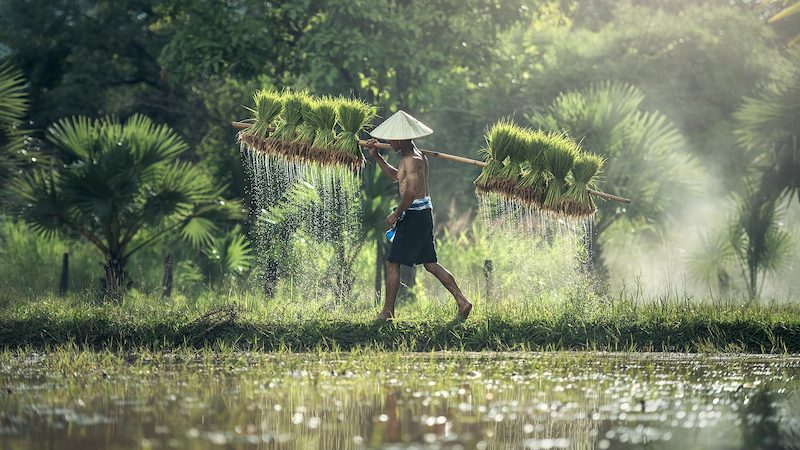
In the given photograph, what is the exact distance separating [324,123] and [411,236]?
1633 mm

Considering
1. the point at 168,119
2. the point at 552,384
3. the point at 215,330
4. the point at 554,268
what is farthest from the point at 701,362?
the point at 168,119

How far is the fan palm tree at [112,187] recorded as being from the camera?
13523 mm

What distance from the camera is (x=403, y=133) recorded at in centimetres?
1013

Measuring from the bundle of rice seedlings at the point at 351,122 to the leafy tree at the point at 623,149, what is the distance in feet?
18.9

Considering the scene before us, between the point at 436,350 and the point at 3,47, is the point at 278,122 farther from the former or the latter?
the point at 3,47

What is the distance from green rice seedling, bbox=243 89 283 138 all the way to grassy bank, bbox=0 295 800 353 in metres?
1.94

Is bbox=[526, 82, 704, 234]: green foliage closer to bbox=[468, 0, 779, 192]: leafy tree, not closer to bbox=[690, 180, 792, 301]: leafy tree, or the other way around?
bbox=[690, 180, 792, 301]: leafy tree

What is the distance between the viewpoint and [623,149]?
53.0ft

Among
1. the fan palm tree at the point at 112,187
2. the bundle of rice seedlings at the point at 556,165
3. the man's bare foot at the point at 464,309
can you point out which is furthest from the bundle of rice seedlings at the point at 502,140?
the fan palm tree at the point at 112,187

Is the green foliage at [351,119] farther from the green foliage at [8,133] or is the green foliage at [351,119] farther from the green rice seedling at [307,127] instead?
the green foliage at [8,133]

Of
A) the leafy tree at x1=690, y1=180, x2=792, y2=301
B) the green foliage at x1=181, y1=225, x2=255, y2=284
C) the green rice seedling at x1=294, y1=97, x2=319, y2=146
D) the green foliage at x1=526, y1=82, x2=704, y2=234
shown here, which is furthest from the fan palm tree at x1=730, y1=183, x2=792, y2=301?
the green rice seedling at x1=294, y1=97, x2=319, y2=146

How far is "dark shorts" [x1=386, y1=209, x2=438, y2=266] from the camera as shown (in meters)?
10.1

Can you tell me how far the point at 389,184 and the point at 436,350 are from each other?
15.6 ft

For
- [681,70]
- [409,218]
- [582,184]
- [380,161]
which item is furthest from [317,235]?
[681,70]
